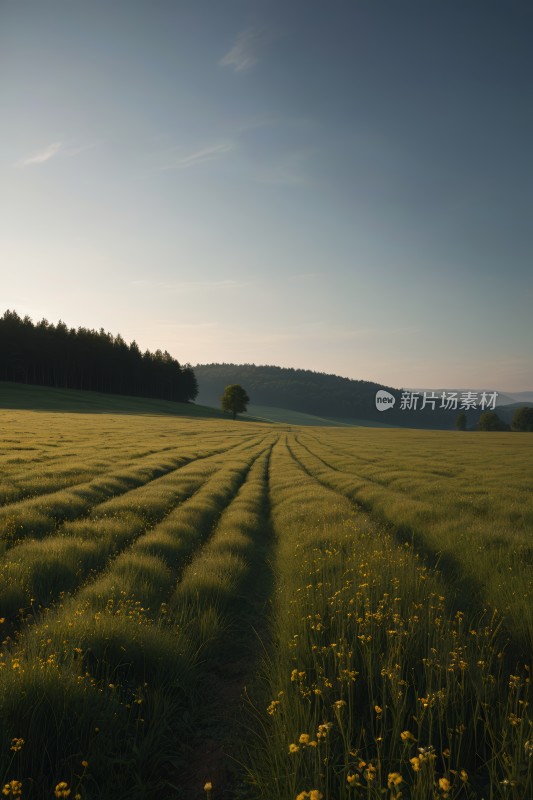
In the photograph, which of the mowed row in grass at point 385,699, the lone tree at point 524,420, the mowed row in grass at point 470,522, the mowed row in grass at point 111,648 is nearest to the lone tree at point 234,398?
the mowed row in grass at point 470,522

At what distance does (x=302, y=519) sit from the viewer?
12.0 m

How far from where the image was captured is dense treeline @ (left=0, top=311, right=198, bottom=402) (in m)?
98.1

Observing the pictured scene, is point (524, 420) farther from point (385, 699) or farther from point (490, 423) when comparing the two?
point (385, 699)

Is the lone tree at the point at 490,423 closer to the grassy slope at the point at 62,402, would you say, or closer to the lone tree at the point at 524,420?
the lone tree at the point at 524,420

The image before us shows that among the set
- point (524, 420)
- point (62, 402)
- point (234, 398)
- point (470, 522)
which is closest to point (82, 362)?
point (62, 402)

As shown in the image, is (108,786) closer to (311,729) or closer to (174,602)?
(311,729)

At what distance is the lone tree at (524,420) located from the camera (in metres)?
128

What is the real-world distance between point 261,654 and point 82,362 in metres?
112

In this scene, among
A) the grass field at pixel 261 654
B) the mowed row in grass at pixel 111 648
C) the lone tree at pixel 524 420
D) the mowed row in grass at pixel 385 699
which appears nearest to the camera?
the mowed row in grass at pixel 385 699

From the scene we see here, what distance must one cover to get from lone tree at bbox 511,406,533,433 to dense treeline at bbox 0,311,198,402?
107653 mm

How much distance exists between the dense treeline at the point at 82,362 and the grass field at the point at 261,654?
100642 mm

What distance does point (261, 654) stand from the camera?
562 centimetres

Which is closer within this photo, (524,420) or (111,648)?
(111,648)

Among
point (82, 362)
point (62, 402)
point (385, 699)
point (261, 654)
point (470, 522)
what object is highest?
point (82, 362)
